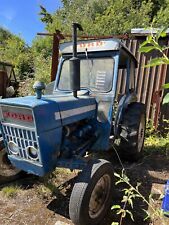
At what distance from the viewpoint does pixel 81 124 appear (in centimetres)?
390

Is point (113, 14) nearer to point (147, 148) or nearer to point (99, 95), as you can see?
point (147, 148)

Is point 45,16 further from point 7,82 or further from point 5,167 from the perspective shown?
point 5,167

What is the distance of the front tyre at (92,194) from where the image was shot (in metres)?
2.89

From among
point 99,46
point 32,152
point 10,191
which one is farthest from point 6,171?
point 99,46

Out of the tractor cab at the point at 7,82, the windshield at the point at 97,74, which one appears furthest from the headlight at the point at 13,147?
the tractor cab at the point at 7,82

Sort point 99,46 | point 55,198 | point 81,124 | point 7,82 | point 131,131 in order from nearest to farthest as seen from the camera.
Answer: point 55,198
point 81,124
point 99,46
point 131,131
point 7,82

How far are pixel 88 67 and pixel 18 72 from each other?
→ 1304 cm

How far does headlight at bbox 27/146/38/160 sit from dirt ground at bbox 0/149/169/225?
2.38ft

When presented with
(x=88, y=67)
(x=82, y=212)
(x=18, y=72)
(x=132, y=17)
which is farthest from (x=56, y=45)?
(x=132, y=17)

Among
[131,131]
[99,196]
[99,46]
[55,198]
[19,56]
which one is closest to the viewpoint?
[99,196]

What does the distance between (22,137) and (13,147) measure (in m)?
0.26

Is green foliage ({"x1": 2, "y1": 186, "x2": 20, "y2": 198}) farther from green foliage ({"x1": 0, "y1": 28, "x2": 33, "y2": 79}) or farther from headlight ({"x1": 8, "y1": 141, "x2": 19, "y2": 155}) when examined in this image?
green foliage ({"x1": 0, "y1": 28, "x2": 33, "y2": 79})

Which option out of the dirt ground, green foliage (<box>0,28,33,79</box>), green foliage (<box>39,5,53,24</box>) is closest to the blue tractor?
the dirt ground

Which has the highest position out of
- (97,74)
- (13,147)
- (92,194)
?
(97,74)
